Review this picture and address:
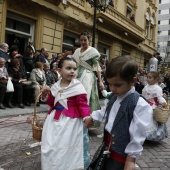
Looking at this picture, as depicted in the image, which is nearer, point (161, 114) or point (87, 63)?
point (161, 114)

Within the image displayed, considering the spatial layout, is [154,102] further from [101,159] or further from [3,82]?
[3,82]

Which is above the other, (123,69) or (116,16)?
(116,16)

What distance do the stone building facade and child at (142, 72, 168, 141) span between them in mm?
6513

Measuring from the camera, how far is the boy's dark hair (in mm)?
1647

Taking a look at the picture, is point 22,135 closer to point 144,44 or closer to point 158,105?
point 158,105

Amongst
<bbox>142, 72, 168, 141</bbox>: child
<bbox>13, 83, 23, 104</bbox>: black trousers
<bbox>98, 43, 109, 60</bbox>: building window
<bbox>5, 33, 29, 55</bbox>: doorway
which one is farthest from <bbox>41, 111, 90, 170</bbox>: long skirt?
<bbox>98, 43, 109, 60</bbox>: building window

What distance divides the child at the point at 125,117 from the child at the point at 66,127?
0.72 meters

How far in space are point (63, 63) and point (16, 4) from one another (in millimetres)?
8271

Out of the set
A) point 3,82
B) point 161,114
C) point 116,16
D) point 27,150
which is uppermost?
point 116,16

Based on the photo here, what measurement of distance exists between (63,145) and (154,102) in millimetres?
2893

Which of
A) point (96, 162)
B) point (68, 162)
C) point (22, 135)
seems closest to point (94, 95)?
point (22, 135)

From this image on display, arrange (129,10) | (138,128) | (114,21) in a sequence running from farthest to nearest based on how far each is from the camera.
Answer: (129,10), (114,21), (138,128)

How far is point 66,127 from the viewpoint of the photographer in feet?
8.14

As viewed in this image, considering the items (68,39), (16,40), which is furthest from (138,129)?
(68,39)
